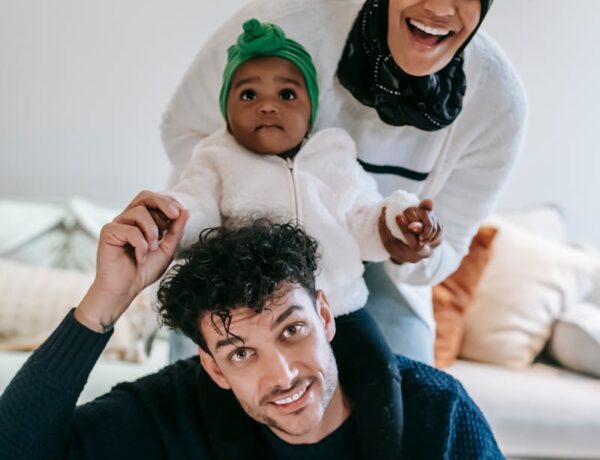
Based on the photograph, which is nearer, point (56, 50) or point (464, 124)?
point (464, 124)

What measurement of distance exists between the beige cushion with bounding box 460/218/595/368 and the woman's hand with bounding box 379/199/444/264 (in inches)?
60.1

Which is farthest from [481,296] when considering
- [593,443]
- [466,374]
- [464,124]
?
[464,124]

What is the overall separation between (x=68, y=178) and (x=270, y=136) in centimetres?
195

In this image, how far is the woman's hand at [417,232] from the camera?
1015mm

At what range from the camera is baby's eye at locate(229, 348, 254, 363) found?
1034mm

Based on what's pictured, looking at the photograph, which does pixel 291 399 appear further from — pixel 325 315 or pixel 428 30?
pixel 428 30

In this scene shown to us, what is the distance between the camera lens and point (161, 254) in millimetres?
1070

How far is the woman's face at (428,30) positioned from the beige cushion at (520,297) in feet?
4.99

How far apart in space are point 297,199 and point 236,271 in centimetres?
15

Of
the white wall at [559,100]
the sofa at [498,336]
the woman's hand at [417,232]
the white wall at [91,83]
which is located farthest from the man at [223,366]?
the white wall at [559,100]

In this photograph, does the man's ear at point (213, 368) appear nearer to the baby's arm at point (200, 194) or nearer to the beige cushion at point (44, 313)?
the baby's arm at point (200, 194)

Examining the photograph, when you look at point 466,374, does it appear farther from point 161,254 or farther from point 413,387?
point 161,254

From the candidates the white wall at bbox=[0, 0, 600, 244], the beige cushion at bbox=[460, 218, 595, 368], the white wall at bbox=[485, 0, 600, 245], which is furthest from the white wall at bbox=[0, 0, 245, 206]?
the beige cushion at bbox=[460, 218, 595, 368]

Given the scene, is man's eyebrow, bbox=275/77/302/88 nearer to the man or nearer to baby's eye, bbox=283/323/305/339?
the man
